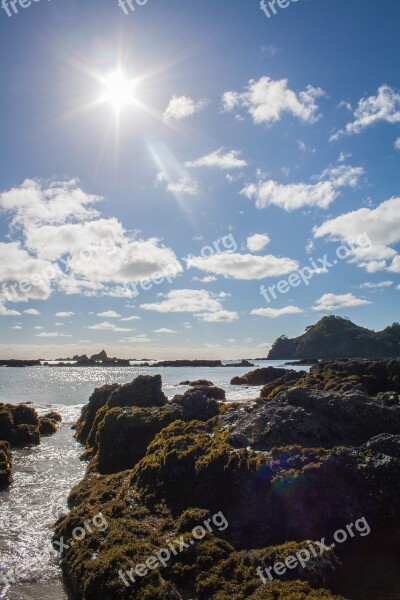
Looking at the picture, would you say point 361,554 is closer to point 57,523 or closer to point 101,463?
point 57,523

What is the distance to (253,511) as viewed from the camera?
925 cm

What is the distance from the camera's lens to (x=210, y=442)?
38.7 feet

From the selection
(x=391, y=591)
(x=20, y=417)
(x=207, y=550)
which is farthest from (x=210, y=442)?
(x=20, y=417)

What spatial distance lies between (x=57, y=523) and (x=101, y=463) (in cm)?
500

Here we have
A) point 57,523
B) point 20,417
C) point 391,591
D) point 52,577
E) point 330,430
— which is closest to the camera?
point 391,591

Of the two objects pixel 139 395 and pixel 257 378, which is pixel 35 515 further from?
pixel 257 378

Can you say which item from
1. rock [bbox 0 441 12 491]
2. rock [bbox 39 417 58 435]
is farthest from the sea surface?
rock [bbox 39 417 58 435]

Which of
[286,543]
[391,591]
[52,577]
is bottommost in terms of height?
[52,577]

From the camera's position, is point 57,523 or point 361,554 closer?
point 361,554
